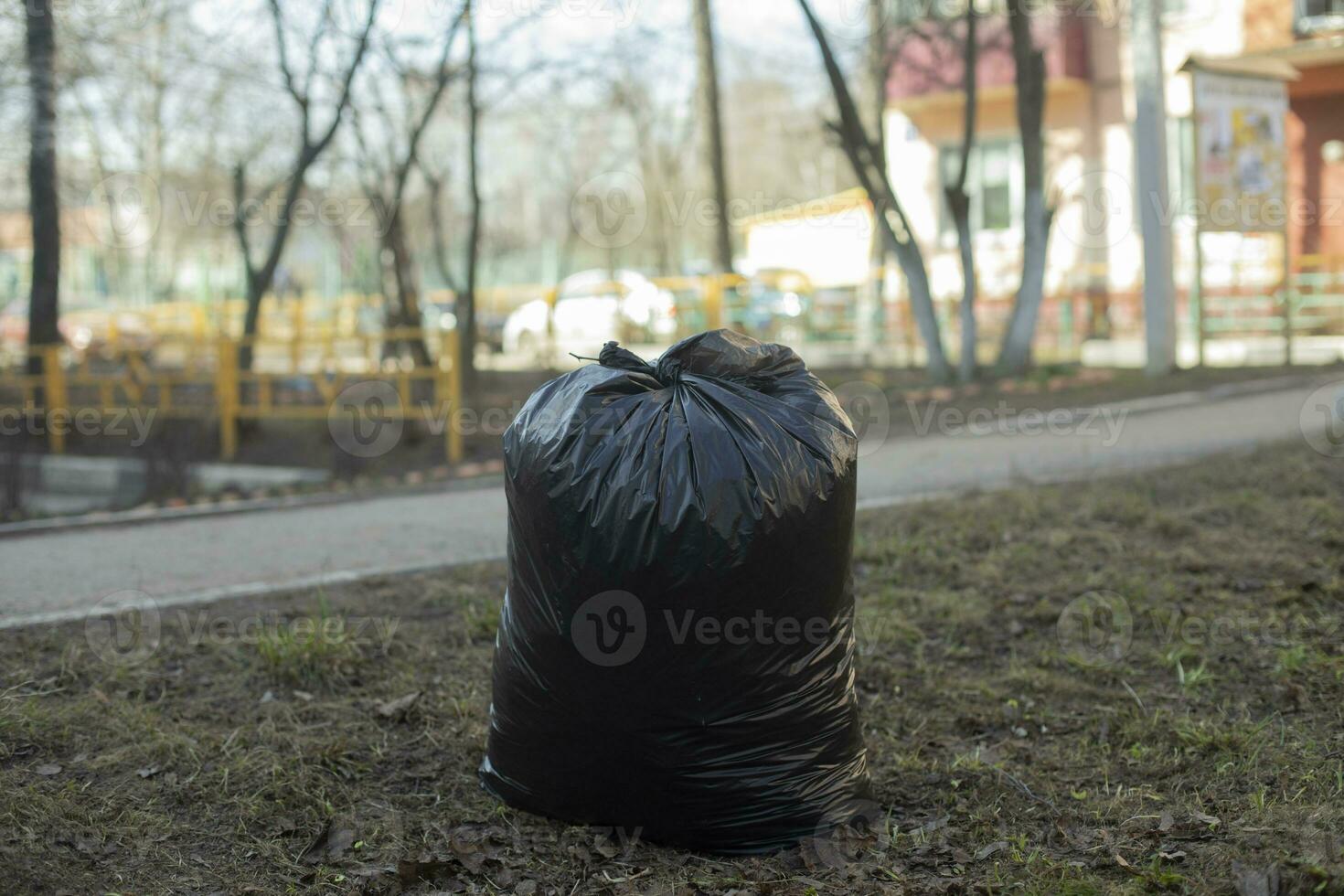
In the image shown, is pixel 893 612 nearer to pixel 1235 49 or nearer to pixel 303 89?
pixel 303 89

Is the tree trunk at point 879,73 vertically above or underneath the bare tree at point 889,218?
above

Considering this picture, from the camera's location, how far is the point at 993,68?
62.7ft

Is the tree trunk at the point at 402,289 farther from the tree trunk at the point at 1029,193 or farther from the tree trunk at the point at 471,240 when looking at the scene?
the tree trunk at the point at 1029,193

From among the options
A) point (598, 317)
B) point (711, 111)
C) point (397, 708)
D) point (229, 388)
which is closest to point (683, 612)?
point (397, 708)

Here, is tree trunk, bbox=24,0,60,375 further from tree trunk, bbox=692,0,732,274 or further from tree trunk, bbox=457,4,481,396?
tree trunk, bbox=692,0,732,274

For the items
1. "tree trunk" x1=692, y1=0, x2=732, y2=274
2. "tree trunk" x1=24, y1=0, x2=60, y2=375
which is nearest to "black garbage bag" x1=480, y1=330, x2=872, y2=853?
"tree trunk" x1=24, y1=0, x2=60, y2=375

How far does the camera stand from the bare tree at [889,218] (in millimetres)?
11320

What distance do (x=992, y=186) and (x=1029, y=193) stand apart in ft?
28.7

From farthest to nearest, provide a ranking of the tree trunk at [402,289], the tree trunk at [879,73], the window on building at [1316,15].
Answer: the window on building at [1316,15]
the tree trunk at [879,73]
the tree trunk at [402,289]

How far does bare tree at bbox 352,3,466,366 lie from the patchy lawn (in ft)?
20.7

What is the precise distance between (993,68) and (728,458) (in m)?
18.0

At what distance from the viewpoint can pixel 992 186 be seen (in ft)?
65.5

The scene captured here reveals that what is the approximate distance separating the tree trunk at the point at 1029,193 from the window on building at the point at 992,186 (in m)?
7.95

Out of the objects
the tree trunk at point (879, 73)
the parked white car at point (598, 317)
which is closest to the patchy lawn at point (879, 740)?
the tree trunk at point (879, 73)
